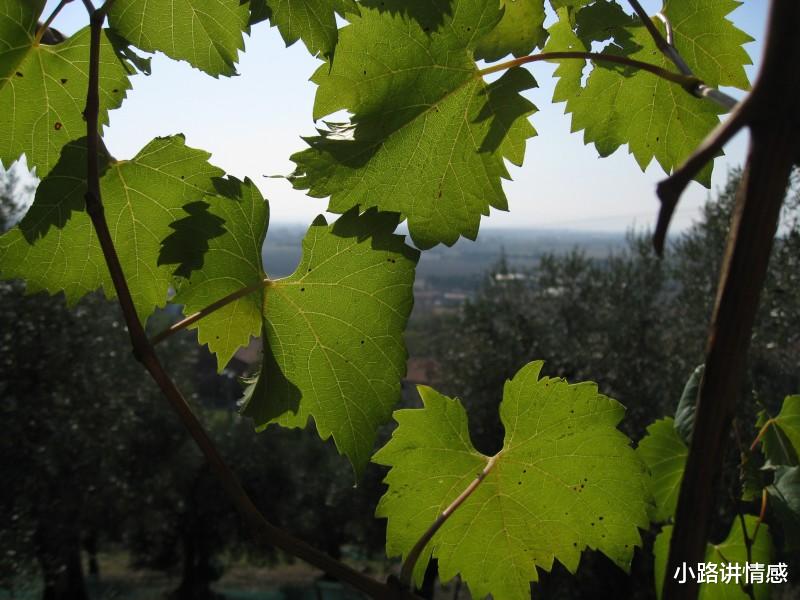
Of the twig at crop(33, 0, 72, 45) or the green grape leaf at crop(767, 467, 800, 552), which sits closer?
the twig at crop(33, 0, 72, 45)

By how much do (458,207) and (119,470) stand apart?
30.5 ft

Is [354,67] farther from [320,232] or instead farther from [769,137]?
[769,137]

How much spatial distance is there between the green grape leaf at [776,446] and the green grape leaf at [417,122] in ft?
1.61

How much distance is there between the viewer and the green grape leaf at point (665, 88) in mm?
575

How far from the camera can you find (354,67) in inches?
19.9

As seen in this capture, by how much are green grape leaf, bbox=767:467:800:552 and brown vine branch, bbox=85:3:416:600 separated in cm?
55

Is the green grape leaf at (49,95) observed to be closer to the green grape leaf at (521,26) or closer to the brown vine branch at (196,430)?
the brown vine branch at (196,430)

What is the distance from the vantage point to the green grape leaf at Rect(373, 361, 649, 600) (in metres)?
0.52

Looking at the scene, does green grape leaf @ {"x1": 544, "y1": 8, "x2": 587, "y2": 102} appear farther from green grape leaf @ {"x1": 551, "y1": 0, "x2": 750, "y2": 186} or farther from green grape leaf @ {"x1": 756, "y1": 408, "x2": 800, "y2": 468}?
green grape leaf @ {"x1": 756, "y1": 408, "x2": 800, "y2": 468}

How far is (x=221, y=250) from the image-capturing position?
50 cm

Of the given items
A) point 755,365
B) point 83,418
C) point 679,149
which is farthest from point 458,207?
point 755,365

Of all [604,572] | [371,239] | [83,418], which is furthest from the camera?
[604,572]

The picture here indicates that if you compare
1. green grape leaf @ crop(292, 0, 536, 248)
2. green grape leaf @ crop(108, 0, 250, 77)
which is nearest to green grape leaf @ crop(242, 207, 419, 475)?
green grape leaf @ crop(292, 0, 536, 248)

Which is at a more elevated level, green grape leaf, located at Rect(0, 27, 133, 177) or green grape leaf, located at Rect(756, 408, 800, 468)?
green grape leaf, located at Rect(0, 27, 133, 177)
